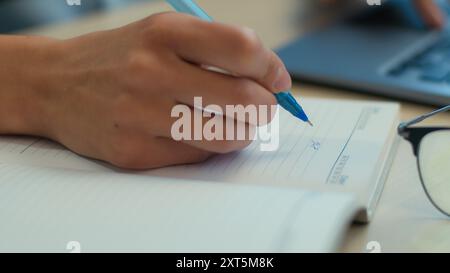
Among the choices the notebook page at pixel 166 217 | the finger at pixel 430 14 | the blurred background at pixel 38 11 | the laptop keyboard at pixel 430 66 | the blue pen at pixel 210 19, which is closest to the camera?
the notebook page at pixel 166 217

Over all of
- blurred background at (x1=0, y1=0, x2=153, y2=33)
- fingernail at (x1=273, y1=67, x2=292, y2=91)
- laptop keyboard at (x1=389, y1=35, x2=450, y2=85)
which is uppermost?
fingernail at (x1=273, y1=67, x2=292, y2=91)

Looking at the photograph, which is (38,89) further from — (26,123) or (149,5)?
(149,5)

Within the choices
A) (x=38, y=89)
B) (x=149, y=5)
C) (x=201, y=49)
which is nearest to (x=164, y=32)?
(x=201, y=49)

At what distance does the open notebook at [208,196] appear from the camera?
1.01 ft

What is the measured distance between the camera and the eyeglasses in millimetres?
379

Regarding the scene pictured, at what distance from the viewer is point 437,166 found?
386mm

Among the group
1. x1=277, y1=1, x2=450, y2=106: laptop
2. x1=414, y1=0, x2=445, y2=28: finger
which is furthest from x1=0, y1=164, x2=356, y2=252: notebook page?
x1=414, y1=0, x2=445, y2=28: finger

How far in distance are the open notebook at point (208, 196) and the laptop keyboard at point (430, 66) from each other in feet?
0.55

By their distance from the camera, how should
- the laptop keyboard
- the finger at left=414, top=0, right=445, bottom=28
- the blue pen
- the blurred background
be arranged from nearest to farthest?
the blue pen < the laptop keyboard < the finger at left=414, top=0, right=445, bottom=28 < the blurred background

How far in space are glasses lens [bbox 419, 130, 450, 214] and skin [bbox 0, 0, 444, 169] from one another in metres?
0.11

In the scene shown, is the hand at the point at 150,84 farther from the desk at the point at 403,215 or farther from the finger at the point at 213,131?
the desk at the point at 403,215

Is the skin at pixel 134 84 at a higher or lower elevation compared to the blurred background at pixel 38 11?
higher

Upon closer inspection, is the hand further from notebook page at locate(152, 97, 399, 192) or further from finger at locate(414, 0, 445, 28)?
finger at locate(414, 0, 445, 28)

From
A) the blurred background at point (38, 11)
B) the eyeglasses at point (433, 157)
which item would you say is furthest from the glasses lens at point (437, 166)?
the blurred background at point (38, 11)
